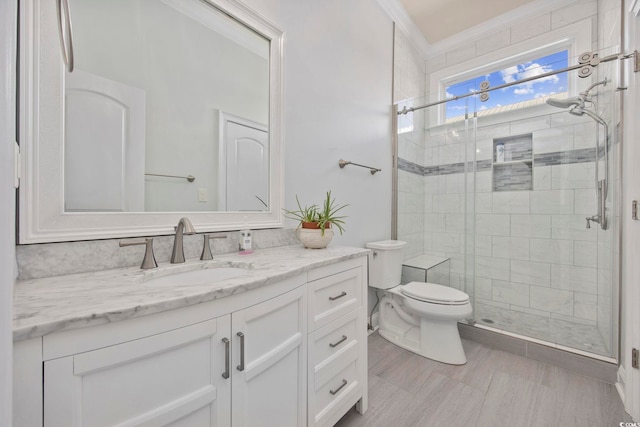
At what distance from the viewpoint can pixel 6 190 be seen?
0.32 m

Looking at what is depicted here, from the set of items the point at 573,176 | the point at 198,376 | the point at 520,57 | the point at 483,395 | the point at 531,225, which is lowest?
the point at 483,395

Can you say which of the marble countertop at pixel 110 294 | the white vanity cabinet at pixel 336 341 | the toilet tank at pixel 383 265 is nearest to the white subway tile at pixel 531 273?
the toilet tank at pixel 383 265

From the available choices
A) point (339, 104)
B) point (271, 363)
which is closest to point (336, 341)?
point (271, 363)

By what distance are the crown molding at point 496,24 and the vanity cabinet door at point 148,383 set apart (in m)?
3.21

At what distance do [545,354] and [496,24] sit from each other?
9.89 feet

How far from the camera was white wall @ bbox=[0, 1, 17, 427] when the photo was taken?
313 millimetres

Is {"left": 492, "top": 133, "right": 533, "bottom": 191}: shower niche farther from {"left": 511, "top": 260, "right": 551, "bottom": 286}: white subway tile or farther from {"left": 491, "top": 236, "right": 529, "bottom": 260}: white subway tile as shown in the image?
{"left": 511, "top": 260, "right": 551, "bottom": 286}: white subway tile

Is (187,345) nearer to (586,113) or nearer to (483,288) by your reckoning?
(483,288)

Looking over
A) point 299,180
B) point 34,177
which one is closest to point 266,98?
point 299,180

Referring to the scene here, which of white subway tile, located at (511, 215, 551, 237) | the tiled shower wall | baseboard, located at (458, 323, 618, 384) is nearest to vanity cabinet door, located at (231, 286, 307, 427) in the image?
baseboard, located at (458, 323, 618, 384)

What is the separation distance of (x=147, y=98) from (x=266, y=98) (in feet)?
1.93

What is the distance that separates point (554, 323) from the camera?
207 cm

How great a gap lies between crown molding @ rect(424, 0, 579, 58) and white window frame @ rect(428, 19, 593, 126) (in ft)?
0.72

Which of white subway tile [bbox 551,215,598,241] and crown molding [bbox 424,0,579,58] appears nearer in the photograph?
white subway tile [bbox 551,215,598,241]
